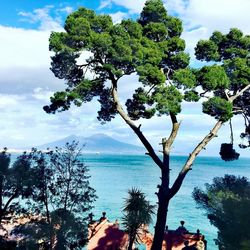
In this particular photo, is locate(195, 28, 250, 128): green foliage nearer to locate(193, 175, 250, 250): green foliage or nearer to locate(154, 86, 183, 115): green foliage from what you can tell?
locate(154, 86, 183, 115): green foliage

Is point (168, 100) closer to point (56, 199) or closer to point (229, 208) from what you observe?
point (229, 208)

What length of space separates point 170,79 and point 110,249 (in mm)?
12268

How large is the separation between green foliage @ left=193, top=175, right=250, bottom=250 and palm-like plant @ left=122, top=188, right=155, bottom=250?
10.5 feet

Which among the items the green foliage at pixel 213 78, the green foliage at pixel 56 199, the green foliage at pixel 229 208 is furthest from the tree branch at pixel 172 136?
the green foliage at pixel 56 199

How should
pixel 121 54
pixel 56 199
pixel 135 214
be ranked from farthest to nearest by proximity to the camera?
1. pixel 135 214
2. pixel 56 199
3. pixel 121 54

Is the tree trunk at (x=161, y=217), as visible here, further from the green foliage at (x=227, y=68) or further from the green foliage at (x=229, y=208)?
the green foliage at (x=227, y=68)


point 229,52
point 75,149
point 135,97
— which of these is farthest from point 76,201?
point 229,52

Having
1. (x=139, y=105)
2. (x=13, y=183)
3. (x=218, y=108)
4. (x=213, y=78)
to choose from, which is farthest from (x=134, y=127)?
(x=13, y=183)

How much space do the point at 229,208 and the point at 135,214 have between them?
530cm

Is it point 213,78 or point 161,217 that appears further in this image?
point 161,217

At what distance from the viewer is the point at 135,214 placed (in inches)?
794

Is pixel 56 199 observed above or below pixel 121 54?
below

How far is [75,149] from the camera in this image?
19797 mm

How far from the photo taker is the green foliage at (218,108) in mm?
17141
